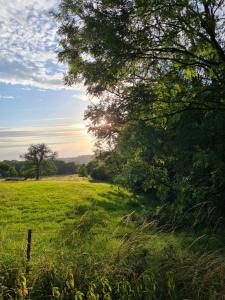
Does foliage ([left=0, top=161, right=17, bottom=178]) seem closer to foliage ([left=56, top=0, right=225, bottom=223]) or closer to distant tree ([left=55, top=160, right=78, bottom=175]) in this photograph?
distant tree ([left=55, top=160, right=78, bottom=175])

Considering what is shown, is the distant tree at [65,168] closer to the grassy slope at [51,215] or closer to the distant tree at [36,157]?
the distant tree at [36,157]

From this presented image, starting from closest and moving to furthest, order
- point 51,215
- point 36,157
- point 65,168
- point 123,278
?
point 123,278, point 51,215, point 36,157, point 65,168

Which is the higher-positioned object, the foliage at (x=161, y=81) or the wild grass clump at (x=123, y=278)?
the foliage at (x=161, y=81)

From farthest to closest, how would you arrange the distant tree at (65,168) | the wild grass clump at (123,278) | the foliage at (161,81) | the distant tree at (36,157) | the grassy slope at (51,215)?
the distant tree at (65,168) → the distant tree at (36,157) → the grassy slope at (51,215) → the foliage at (161,81) → the wild grass clump at (123,278)

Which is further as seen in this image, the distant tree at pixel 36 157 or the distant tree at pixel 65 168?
the distant tree at pixel 65 168

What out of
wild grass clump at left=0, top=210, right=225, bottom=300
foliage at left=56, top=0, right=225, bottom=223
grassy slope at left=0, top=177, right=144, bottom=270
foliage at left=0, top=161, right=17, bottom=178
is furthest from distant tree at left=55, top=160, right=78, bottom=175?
wild grass clump at left=0, top=210, right=225, bottom=300

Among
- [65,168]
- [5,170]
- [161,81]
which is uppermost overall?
[161,81]

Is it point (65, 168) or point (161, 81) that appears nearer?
point (161, 81)

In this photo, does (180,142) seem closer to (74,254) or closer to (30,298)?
(74,254)

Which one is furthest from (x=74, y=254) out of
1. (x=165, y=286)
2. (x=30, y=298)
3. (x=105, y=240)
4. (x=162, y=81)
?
(x=162, y=81)

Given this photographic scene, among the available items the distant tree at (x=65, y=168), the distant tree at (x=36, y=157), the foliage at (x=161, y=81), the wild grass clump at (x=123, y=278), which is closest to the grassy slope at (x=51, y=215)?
the wild grass clump at (x=123, y=278)

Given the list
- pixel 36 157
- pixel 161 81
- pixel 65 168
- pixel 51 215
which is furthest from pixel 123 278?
pixel 65 168

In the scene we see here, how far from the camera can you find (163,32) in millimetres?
12703

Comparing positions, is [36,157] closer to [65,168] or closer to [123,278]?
[65,168]
